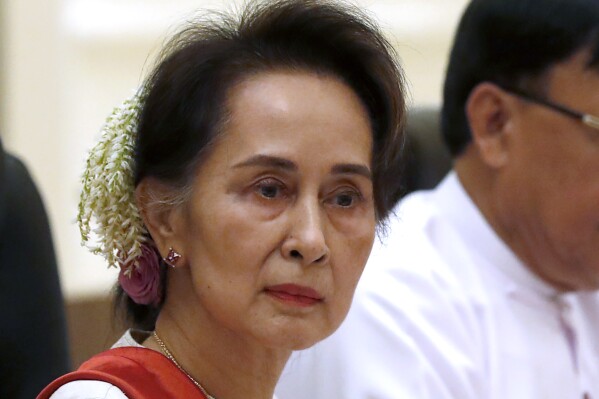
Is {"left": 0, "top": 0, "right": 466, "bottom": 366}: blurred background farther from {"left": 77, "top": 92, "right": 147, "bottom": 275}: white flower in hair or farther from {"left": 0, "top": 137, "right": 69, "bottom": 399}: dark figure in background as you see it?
{"left": 77, "top": 92, "right": 147, "bottom": 275}: white flower in hair

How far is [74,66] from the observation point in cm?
511

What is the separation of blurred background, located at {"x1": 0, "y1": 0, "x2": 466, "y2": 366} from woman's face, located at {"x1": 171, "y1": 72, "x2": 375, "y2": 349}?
11.4ft

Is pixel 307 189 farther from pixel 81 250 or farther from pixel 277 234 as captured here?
pixel 81 250

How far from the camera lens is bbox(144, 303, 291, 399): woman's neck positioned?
5.30 ft

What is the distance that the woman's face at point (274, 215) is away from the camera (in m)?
1.50

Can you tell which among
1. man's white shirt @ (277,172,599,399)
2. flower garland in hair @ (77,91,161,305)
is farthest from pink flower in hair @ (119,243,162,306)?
man's white shirt @ (277,172,599,399)

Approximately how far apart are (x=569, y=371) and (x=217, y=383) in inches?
43.4

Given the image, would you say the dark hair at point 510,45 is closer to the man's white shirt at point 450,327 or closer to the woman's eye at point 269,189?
the man's white shirt at point 450,327

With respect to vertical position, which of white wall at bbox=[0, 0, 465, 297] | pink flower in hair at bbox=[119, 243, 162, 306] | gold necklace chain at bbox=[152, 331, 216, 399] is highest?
pink flower in hair at bbox=[119, 243, 162, 306]

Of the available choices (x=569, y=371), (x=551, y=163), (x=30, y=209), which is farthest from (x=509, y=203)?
(x=30, y=209)

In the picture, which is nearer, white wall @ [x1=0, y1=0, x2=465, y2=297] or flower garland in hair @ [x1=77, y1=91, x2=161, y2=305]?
flower garland in hair @ [x1=77, y1=91, x2=161, y2=305]

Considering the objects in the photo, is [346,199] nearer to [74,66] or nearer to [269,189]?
[269,189]

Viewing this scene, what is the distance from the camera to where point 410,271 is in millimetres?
2430

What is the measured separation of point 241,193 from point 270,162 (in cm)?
6
